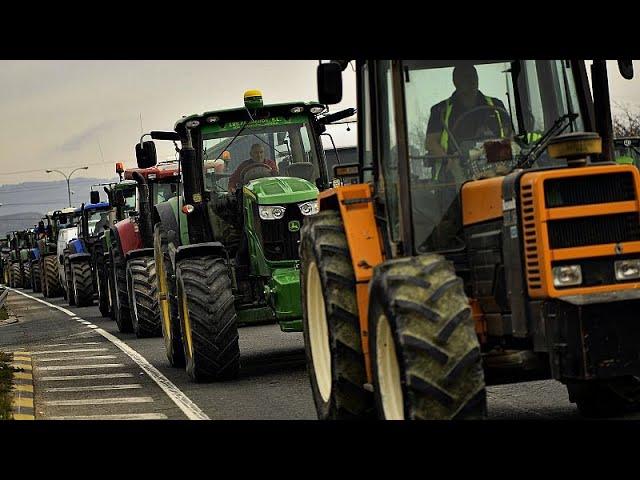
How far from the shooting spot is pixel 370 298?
25.1ft

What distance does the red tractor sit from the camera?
813 inches

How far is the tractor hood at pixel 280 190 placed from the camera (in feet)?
47.2

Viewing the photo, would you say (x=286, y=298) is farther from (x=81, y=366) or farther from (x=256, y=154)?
(x=81, y=366)

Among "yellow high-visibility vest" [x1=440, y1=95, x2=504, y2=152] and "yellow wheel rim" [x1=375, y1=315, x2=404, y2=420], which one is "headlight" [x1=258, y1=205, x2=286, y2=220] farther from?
"yellow wheel rim" [x1=375, y1=315, x2=404, y2=420]

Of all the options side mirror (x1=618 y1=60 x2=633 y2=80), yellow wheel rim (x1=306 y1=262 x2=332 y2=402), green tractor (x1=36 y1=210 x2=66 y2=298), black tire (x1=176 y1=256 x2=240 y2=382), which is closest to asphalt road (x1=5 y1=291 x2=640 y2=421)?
black tire (x1=176 y1=256 x2=240 y2=382)

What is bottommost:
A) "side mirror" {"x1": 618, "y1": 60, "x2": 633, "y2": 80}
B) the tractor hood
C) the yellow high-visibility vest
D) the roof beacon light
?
the tractor hood

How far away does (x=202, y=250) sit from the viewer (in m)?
14.2

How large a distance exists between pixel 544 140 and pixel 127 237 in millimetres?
15706

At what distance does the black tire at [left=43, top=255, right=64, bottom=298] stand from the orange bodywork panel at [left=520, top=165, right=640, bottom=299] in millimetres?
39231

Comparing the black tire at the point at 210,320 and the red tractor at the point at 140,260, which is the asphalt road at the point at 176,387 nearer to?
the black tire at the point at 210,320

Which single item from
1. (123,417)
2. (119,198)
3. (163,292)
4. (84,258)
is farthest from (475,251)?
(84,258)
